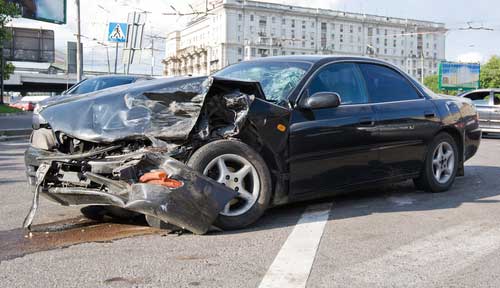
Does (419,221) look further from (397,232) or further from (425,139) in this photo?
(425,139)

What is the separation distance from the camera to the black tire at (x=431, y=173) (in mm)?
6355

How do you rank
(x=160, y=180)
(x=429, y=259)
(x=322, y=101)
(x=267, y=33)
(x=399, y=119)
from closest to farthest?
1. (x=429, y=259)
2. (x=160, y=180)
3. (x=322, y=101)
4. (x=399, y=119)
5. (x=267, y=33)

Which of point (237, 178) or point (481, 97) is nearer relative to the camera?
point (237, 178)

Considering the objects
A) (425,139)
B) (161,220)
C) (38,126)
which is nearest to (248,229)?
(161,220)

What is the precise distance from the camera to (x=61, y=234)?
452 cm

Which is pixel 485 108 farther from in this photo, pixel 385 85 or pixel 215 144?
pixel 215 144

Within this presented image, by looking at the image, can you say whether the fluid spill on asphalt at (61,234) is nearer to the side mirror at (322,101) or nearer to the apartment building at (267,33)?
the side mirror at (322,101)

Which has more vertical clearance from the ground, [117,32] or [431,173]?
[117,32]

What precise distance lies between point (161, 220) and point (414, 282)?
6.61 feet

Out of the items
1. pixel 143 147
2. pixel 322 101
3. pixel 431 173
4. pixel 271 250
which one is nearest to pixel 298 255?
pixel 271 250

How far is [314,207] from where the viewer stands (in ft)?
18.5

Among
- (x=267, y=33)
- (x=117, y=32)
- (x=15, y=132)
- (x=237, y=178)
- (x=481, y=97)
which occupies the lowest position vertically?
(x=15, y=132)

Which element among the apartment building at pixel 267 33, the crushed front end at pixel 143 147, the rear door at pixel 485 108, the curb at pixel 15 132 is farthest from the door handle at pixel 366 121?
the apartment building at pixel 267 33

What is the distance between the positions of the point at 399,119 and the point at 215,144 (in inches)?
95.2
